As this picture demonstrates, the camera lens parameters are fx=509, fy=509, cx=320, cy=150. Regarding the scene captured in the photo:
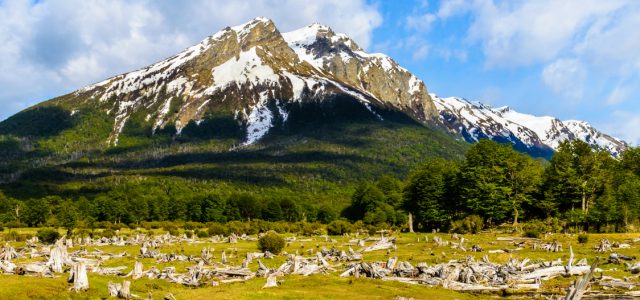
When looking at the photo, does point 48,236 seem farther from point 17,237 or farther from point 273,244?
point 273,244

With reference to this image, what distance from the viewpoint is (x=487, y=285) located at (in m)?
40.3

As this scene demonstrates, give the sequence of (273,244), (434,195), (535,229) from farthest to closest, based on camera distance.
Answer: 1. (434,195)
2. (535,229)
3. (273,244)

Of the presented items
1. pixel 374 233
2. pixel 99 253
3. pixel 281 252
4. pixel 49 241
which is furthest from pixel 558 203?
pixel 49 241

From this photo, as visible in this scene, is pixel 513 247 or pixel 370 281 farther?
pixel 513 247

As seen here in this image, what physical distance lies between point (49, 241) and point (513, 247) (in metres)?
81.2

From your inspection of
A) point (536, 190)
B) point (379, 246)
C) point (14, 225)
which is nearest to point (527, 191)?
point (536, 190)

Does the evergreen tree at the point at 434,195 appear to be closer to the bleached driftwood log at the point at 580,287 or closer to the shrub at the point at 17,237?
the shrub at the point at 17,237

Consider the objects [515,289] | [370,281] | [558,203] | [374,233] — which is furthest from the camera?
[374,233]

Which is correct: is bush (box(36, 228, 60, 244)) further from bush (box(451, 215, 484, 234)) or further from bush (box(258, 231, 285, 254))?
bush (box(451, 215, 484, 234))

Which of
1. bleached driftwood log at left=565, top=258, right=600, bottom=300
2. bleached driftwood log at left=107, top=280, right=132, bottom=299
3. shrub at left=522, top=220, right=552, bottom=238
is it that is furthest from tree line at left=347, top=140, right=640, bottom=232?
bleached driftwood log at left=565, top=258, right=600, bottom=300

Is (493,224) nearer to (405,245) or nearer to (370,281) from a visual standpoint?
(405,245)

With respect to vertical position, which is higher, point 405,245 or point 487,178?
point 487,178

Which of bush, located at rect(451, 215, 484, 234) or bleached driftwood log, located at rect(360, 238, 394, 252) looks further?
bush, located at rect(451, 215, 484, 234)

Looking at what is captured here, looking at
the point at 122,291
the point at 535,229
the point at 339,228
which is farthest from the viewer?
the point at 339,228
